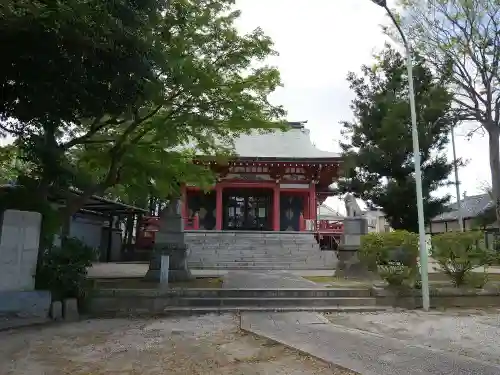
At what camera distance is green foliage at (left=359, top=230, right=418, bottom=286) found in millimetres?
9375

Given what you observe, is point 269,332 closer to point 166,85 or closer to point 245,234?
point 166,85

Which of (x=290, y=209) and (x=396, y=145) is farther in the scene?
(x=290, y=209)

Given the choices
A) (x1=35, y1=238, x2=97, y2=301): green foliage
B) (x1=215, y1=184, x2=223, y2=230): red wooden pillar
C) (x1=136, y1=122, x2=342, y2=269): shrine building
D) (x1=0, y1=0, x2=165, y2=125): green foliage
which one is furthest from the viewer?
(x1=215, y1=184, x2=223, y2=230): red wooden pillar

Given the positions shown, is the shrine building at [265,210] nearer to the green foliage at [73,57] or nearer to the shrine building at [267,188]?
the shrine building at [267,188]

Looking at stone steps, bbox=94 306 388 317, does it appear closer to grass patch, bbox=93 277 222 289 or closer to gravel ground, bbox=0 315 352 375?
gravel ground, bbox=0 315 352 375

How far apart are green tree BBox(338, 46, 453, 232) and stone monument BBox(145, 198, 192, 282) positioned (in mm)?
11796

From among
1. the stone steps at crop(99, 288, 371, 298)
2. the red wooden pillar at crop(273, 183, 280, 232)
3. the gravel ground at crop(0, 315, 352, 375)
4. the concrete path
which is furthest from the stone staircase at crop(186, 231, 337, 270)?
the gravel ground at crop(0, 315, 352, 375)

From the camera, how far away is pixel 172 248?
1212 centimetres

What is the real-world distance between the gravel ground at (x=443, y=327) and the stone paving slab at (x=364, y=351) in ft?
1.55

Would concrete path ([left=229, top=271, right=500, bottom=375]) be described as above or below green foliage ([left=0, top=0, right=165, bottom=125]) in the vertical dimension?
below

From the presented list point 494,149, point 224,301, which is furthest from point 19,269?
point 494,149

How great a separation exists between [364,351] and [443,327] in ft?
8.42

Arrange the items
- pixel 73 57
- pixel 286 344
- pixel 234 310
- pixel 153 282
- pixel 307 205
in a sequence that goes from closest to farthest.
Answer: pixel 286 344
pixel 73 57
pixel 234 310
pixel 153 282
pixel 307 205

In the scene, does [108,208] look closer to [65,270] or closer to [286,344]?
[65,270]
